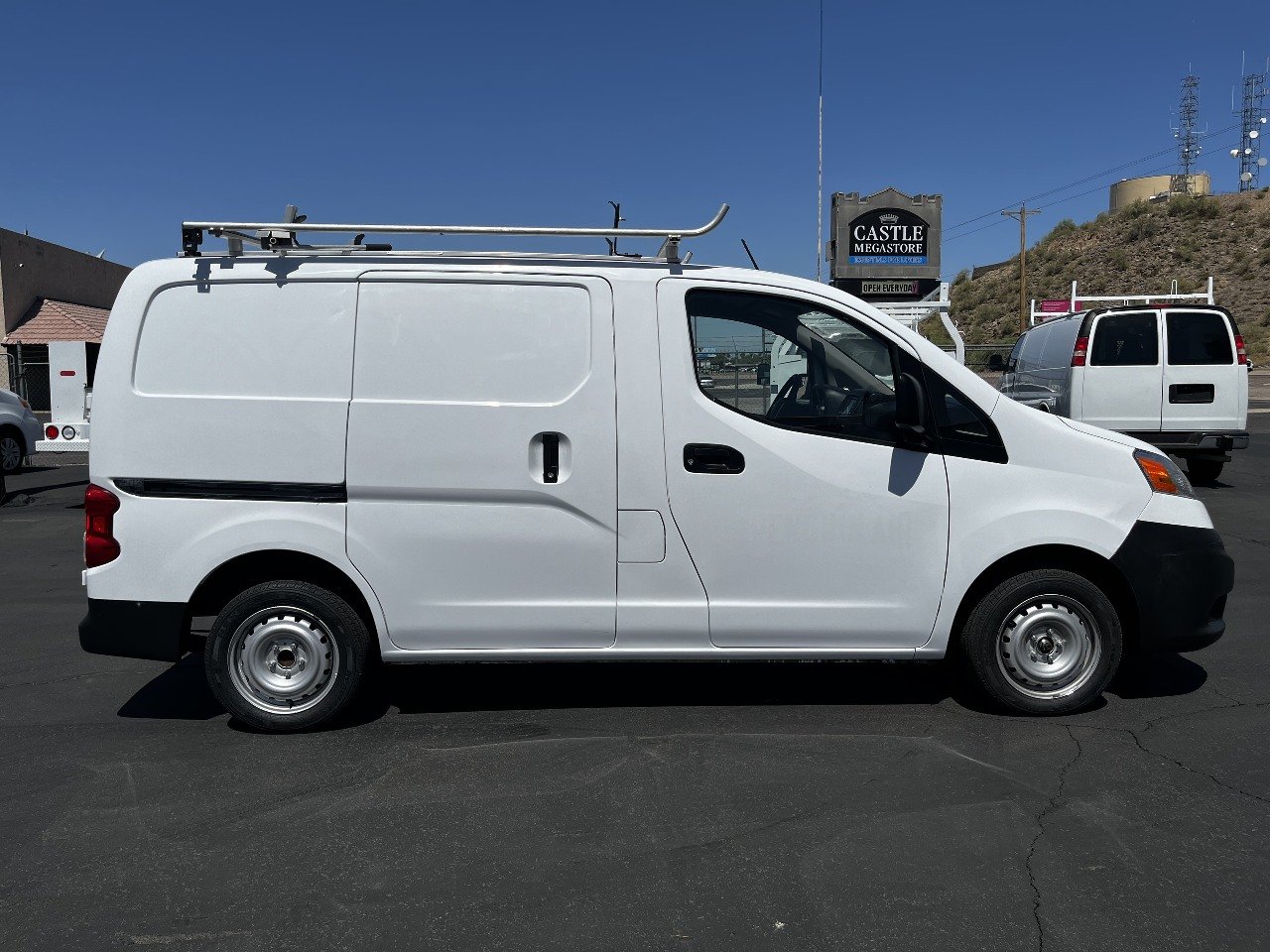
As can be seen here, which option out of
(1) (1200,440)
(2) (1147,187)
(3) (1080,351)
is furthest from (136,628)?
(2) (1147,187)

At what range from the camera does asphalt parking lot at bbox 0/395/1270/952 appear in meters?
3.39

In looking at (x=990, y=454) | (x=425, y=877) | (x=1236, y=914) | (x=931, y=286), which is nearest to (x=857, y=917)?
(x=1236, y=914)

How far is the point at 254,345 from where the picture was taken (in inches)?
194

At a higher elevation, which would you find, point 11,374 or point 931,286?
point 931,286

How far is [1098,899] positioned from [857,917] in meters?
0.77

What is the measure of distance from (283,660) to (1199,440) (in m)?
12.0

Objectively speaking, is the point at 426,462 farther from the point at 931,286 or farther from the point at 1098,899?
the point at 931,286

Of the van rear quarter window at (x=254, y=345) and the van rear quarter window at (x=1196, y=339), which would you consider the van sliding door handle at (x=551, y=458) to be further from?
the van rear quarter window at (x=1196, y=339)

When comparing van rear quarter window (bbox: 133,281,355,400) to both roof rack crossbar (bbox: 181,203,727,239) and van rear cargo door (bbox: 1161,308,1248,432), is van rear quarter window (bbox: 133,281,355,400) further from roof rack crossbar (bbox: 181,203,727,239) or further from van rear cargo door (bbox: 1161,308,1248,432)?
van rear cargo door (bbox: 1161,308,1248,432)

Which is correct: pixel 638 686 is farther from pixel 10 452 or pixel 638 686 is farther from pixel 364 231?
pixel 10 452

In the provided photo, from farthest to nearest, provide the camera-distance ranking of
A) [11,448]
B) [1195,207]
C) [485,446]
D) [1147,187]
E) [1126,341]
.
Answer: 1. [1147,187]
2. [1195,207]
3. [11,448]
4. [1126,341]
5. [485,446]

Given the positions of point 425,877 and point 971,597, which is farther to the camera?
point 971,597

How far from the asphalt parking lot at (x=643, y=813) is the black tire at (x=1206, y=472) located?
30.9ft

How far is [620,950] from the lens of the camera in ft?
10.6
